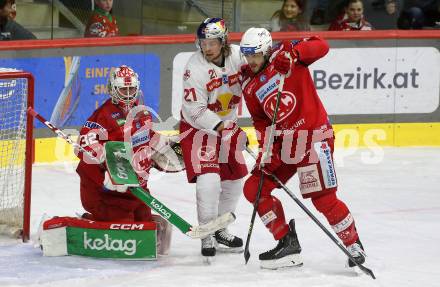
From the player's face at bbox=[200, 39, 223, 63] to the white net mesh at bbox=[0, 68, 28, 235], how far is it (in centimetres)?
104

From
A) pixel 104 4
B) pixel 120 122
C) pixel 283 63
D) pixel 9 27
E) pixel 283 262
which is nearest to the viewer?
pixel 283 63

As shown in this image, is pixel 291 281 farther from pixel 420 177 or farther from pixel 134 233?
pixel 420 177

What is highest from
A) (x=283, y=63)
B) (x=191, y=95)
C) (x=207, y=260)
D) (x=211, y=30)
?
(x=211, y=30)

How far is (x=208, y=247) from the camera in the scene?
5500 mm

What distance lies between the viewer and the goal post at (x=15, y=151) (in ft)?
19.1

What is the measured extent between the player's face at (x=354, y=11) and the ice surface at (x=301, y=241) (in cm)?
143

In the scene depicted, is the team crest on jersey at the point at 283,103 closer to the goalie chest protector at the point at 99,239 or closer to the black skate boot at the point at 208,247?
the black skate boot at the point at 208,247

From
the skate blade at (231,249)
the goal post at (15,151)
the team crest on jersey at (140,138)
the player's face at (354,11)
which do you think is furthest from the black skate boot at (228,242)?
the player's face at (354,11)

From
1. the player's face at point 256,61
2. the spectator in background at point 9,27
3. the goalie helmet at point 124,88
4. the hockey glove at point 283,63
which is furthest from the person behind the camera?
the spectator in background at point 9,27

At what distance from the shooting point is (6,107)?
248 inches

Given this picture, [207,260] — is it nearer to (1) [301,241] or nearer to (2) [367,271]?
(1) [301,241]

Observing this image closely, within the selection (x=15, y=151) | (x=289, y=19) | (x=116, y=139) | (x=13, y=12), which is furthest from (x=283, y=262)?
(x=289, y=19)

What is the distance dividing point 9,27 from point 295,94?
3.26 meters

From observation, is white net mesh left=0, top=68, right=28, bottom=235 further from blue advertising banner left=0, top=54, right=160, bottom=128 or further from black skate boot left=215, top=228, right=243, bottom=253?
blue advertising banner left=0, top=54, right=160, bottom=128
